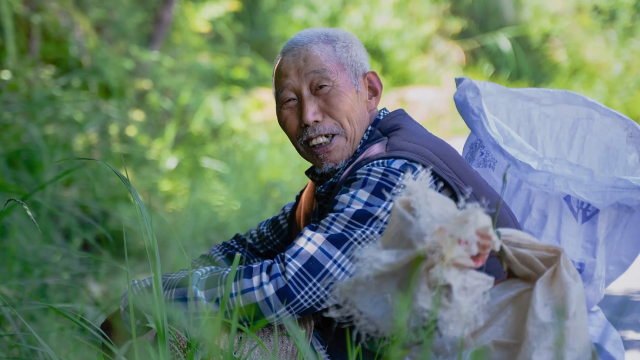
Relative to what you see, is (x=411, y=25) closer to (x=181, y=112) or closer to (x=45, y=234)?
(x=181, y=112)

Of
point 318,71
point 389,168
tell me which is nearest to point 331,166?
point 318,71

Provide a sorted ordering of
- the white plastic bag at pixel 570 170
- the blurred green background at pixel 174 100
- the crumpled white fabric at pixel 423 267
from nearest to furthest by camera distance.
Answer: the crumpled white fabric at pixel 423 267 < the white plastic bag at pixel 570 170 < the blurred green background at pixel 174 100

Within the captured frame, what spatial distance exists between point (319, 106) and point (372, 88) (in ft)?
0.85

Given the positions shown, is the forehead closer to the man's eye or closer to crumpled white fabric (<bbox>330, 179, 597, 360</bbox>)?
the man's eye

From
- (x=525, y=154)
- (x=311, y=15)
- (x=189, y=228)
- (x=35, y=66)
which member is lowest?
(x=189, y=228)

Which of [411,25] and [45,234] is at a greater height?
[411,25]

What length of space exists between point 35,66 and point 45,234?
1.94 metres

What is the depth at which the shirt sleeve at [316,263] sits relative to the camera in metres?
1.57

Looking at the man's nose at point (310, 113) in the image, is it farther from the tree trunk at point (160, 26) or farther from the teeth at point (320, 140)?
the tree trunk at point (160, 26)

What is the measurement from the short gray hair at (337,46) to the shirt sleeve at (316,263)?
530 mm

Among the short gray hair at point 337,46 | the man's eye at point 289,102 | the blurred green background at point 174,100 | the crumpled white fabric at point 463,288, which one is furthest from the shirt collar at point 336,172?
the crumpled white fabric at point 463,288

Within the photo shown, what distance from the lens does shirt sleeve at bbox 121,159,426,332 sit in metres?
1.57

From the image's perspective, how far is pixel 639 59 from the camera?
8.62 metres

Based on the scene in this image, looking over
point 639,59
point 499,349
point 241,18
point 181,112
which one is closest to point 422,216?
point 499,349
